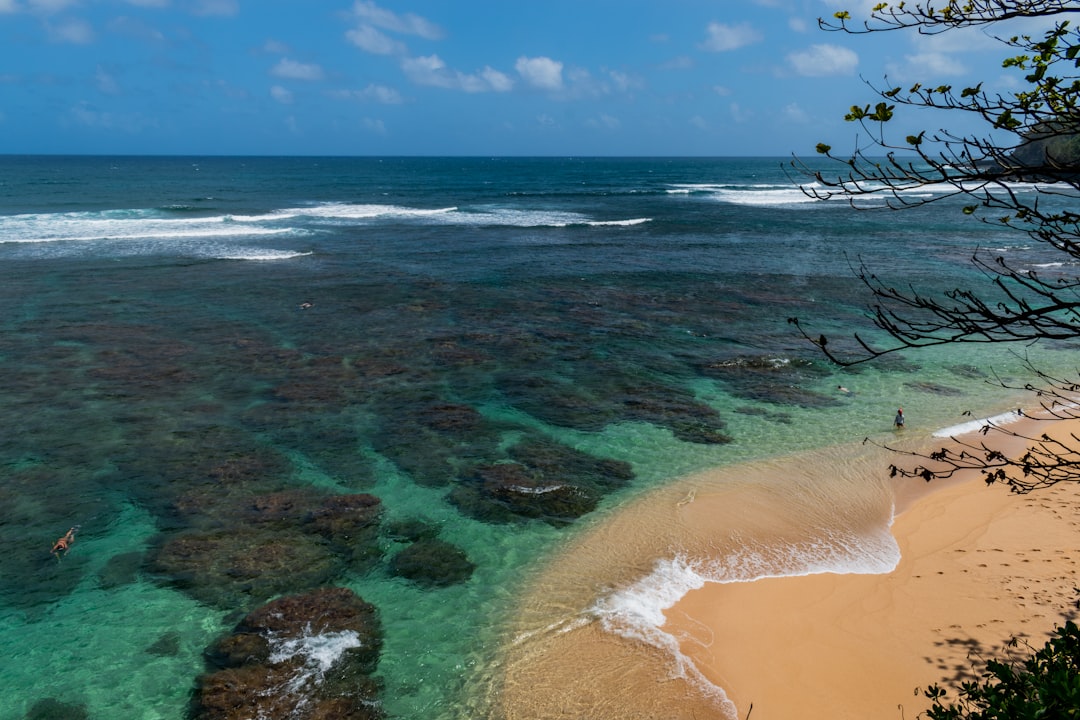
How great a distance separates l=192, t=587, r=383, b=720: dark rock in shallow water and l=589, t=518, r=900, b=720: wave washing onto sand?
3232mm

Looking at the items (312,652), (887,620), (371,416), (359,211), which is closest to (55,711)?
(312,652)

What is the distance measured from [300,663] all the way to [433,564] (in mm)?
2663

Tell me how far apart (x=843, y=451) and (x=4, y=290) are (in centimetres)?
3108

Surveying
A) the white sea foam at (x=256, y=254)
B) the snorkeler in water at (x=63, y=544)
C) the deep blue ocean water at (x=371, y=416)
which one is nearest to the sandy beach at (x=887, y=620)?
the deep blue ocean water at (x=371, y=416)

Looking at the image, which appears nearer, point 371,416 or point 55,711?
point 55,711

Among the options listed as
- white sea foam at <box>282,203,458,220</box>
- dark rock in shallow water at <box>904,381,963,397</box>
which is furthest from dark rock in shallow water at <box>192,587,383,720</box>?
white sea foam at <box>282,203,458,220</box>

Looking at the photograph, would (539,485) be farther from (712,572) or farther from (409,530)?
(712,572)

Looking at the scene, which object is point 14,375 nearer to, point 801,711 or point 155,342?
point 155,342

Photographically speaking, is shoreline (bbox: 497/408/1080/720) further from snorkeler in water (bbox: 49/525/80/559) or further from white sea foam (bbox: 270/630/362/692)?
snorkeler in water (bbox: 49/525/80/559)

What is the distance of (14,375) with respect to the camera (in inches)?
717

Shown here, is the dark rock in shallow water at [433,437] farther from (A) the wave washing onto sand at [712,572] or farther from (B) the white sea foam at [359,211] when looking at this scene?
(B) the white sea foam at [359,211]

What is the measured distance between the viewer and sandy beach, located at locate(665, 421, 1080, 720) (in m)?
8.13

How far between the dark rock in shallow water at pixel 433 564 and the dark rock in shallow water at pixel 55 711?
13.8 ft

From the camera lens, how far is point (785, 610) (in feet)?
31.3
